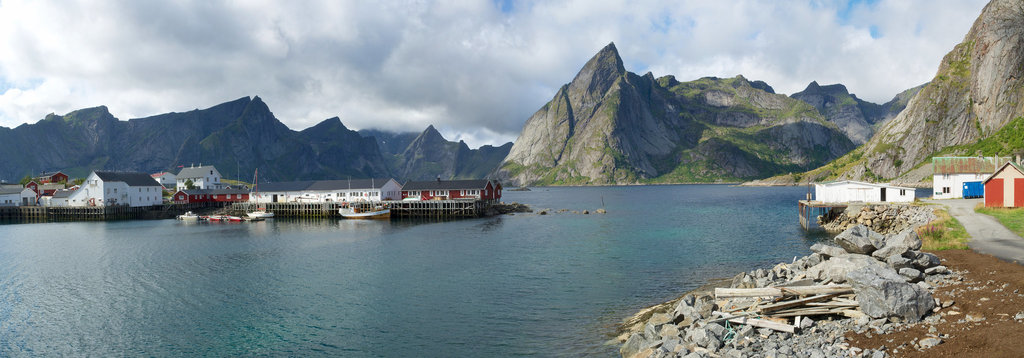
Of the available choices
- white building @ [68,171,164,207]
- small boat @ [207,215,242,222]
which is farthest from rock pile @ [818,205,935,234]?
white building @ [68,171,164,207]

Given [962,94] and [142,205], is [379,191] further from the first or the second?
[962,94]

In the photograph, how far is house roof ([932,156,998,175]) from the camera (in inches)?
2680

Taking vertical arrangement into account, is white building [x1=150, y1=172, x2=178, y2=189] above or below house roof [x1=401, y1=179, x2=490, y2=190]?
above

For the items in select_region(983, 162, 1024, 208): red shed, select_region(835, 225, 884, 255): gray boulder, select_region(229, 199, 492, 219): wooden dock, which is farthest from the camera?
select_region(229, 199, 492, 219): wooden dock

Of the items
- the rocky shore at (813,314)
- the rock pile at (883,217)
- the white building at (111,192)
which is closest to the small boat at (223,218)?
the white building at (111,192)

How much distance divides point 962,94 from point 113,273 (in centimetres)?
26413

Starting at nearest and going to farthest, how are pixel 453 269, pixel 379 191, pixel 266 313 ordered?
pixel 266 313 < pixel 453 269 < pixel 379 191

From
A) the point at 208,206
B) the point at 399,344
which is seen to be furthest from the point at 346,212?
the point at 399,344

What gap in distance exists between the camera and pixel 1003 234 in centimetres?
3134

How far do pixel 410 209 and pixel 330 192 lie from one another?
2241 centimetres

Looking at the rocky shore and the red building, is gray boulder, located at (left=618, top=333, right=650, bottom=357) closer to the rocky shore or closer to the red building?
the rocky shore

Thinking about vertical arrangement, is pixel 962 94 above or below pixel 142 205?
above

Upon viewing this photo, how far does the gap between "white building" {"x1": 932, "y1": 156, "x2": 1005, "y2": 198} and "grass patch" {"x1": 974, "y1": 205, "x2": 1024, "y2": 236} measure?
24402 mm

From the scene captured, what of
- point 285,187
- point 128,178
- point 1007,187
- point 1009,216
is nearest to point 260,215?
point 285,187
